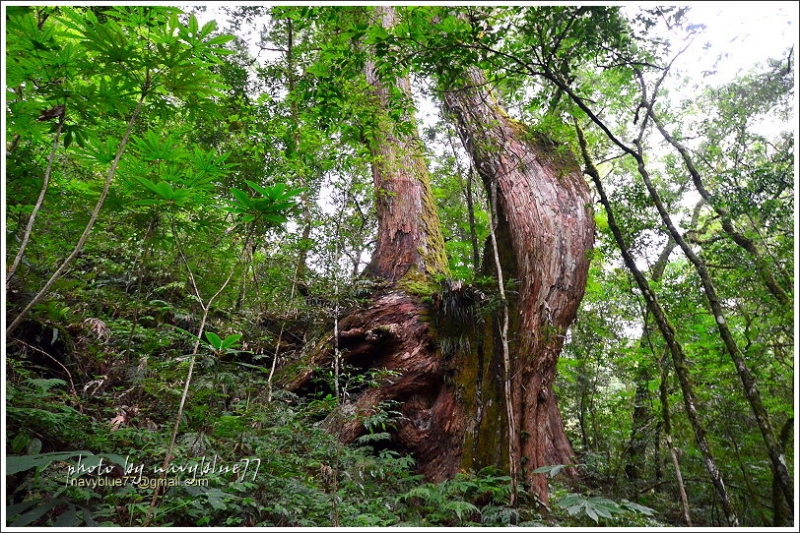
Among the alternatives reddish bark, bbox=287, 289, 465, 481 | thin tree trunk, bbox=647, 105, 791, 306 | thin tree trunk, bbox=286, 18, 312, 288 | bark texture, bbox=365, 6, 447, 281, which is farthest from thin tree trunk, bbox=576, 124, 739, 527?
thin tree trunk, bbox=286, 18, 312, 288

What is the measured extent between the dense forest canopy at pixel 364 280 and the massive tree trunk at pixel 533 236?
1.2 inches

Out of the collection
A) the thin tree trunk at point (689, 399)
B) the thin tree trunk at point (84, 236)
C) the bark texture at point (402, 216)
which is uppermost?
the bark texture at point (402, 216)

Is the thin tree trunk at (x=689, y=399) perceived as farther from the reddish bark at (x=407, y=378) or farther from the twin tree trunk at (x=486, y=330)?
the reddish bark at (x=407, y=378)

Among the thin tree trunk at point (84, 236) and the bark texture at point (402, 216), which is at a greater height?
the bark texture at point (402, 216)

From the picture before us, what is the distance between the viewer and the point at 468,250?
26.1 ft

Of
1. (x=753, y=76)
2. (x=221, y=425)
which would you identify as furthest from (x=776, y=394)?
(x=221, y=425)

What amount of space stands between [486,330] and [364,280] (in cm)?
181

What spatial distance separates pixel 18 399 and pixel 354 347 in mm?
3166

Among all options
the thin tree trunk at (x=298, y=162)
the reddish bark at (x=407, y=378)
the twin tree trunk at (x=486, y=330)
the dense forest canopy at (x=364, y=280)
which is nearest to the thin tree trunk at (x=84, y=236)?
the dense forest canopy at (x=364, y=280)

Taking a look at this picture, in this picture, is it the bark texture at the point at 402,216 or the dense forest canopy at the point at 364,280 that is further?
the bark texture at the point at 402,216

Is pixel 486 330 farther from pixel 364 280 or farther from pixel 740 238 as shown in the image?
pixel 740 238

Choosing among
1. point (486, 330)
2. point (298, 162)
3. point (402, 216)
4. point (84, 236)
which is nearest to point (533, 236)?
point (486, 330)

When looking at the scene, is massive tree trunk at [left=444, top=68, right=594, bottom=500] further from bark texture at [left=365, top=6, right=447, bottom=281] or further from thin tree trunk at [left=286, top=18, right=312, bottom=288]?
thin tree trunk at [left=286, top=18, right=312, bottom=288]

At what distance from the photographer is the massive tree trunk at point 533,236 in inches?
157
